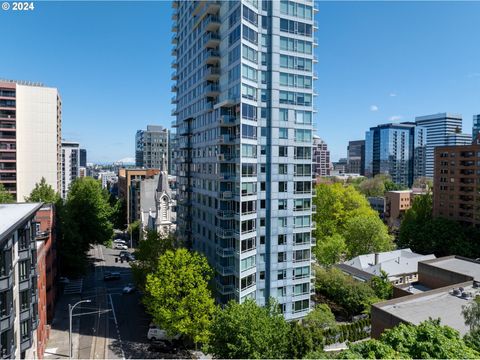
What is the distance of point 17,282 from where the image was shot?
2620 cm

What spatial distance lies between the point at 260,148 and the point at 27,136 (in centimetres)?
7477

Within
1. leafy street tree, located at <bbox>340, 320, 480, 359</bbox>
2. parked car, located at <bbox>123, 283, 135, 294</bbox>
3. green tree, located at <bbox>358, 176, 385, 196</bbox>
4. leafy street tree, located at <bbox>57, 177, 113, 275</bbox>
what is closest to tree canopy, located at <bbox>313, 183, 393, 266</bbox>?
parked car, located at <bbox>123, 283, 135, 294</bbox>

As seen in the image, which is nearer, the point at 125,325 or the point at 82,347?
the point at 82,347

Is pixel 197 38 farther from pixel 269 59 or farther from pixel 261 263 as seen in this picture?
pixel 261 263

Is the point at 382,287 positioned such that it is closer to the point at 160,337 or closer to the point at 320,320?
the point at 320,320

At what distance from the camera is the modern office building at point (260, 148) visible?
39.6 m

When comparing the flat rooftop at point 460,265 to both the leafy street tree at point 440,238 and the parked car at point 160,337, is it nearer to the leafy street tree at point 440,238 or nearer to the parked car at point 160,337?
the leafy street tree at point 440,238

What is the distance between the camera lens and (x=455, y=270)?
48875 millimetres

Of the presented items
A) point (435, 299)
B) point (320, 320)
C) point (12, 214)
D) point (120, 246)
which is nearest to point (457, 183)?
point (435, 299)

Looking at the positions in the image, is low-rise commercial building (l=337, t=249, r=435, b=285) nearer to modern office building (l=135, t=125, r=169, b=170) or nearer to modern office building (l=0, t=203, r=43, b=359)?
modern office building (l=0, t=203, r=43, b=359)

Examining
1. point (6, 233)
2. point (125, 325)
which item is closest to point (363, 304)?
Answer: point (125, 325)

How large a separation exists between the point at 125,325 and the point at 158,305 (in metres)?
13.1

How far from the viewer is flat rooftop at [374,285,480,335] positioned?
108ft

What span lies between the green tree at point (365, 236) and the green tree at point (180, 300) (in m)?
38.5
